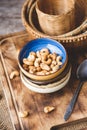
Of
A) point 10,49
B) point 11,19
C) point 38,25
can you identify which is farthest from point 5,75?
point 11,19

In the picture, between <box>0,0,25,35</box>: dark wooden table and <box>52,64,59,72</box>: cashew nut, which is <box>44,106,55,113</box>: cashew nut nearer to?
<box>52,64,59,72</box>: cashew nut

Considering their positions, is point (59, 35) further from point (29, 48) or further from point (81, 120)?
point (81, 120)

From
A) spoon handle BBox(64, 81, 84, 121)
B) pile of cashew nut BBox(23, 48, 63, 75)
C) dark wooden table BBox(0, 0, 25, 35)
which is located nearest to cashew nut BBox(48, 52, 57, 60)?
pile of cashew nut BBox(23, 48, 63, 75)

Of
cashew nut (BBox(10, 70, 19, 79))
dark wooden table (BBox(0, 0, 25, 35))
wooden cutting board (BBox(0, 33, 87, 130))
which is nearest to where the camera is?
wooden cutting board (BBox(0, 33, 87, 130))

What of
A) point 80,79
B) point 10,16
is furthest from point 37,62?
point 10,16

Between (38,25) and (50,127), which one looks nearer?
(50,127)

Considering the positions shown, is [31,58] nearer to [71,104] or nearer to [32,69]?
[32,69]
